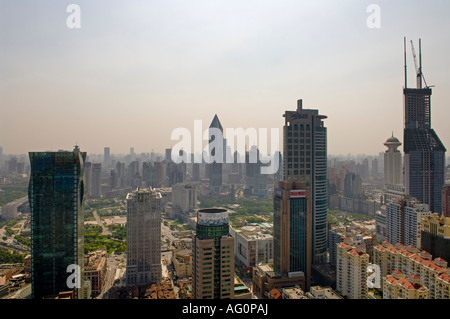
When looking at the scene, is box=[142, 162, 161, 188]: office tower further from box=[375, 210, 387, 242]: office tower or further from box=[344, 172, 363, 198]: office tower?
box=[375, 210, 387, 242]: office tower

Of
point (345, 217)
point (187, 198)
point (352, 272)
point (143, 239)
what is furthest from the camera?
point (187, 198)

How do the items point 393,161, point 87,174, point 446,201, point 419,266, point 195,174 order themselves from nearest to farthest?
1. point 419,266
2. point 446,201
3. point 87,174
4. point 393,161
5. point 195,174

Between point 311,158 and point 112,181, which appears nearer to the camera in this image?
point 311,158

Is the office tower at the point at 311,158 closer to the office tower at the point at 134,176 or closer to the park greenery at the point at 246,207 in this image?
the park greenery at the point at 246,207

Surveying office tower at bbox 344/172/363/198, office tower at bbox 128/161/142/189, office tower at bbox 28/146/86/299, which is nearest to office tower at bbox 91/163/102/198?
office tower at bbox 128/161/142/189

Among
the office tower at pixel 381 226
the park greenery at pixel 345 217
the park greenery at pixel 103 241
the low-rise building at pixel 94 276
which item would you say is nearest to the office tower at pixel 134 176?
the park greenery at pixel 103 241

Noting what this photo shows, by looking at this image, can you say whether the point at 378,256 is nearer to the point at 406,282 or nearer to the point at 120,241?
the point at 406,282

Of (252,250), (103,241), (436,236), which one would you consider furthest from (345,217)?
(103,241)

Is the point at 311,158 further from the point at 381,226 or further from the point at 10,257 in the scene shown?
the point at 10,257
